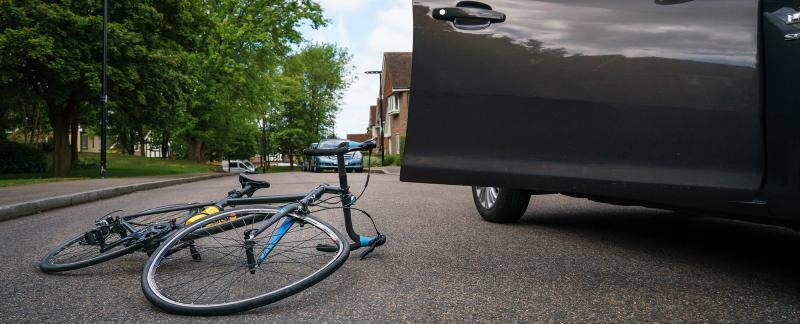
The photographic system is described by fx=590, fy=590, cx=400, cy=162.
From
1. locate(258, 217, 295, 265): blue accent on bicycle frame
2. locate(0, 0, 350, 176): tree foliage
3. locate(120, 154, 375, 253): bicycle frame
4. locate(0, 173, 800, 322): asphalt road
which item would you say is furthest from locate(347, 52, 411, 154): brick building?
locate(258, 217, 295, 265): blue accent on bicycle frame

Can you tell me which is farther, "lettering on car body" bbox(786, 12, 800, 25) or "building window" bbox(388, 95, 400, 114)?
"building window" bbox(388, 95, 400, 114)

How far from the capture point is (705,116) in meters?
2.71

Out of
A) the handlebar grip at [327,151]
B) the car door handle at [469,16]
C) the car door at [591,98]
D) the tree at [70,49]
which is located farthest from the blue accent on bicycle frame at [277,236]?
the tree at [70,49]

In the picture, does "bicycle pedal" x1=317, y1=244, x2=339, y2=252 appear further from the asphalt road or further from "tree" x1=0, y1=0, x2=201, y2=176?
"tree" x1=0, y1=0, x2=201, y2=176

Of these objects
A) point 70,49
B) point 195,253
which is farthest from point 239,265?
point 70,49

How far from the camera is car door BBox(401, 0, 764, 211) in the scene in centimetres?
266

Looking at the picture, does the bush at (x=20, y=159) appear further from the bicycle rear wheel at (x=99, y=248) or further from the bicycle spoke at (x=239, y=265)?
the bicycle spoke at (x=239, y=265)

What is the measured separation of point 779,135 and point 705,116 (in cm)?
30

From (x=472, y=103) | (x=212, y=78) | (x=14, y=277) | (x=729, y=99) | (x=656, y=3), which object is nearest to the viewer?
(x=729, y=99)

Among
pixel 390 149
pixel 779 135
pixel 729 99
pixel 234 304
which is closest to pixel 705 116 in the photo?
pixel 729 99

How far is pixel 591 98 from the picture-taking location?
2.92 m

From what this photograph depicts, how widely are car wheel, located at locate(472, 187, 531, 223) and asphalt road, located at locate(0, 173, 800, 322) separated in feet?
0.41

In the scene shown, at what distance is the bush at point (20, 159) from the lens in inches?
845

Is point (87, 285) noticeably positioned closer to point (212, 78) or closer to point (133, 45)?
point (133, 45)
